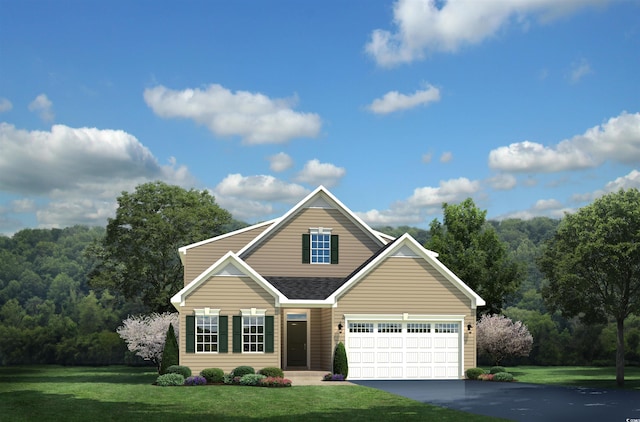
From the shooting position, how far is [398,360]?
34.0 meters

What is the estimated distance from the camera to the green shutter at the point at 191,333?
32.6m

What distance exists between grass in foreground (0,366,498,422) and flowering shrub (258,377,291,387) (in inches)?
29.9

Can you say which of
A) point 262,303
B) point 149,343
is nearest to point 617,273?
point 262,303

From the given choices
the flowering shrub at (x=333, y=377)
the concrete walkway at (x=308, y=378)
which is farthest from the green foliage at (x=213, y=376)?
the flowering shrub at (x=333, y=377)

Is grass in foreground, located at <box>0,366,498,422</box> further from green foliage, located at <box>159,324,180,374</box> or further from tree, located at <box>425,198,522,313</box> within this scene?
tree, located at <box>425,198,522,313</box>

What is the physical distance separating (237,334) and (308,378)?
3.38m

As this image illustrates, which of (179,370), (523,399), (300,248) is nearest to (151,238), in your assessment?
(300,248)

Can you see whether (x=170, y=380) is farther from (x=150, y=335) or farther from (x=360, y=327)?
(x=150, y=335)

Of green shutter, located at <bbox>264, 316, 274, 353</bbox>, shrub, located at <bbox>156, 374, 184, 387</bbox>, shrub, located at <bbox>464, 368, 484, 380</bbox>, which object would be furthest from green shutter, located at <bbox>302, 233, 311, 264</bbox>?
shrub, located at <bbox>156, 374, 184, 387</bbox>

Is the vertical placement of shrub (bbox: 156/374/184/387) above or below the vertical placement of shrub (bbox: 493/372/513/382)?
above

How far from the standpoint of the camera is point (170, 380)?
30.1 meters

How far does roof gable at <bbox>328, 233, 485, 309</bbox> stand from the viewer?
1326 inches

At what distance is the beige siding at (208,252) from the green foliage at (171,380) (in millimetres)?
9645

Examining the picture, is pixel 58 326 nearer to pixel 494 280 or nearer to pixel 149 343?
pixel 149 343
